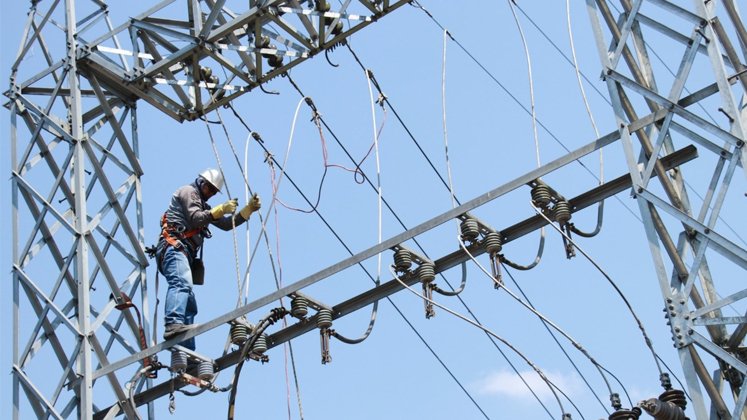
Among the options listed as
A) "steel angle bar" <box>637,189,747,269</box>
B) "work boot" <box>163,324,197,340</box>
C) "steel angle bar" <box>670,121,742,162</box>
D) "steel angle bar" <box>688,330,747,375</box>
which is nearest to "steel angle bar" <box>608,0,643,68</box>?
"steel angle bar" <box>670,121,742,162</box>

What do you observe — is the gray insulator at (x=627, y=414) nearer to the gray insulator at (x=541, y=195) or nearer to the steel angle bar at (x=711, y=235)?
the steel angle bar at (x=711, y=235)

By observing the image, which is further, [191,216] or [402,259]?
[191,216]

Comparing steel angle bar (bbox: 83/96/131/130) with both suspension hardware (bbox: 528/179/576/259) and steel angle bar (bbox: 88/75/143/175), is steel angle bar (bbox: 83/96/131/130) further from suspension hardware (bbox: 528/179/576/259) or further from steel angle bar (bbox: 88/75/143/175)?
suspension hardware (bbox: 528/179/576/259)

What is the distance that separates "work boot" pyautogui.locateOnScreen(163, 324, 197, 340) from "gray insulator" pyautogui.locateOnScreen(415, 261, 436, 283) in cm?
229

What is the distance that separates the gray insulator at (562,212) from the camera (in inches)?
436

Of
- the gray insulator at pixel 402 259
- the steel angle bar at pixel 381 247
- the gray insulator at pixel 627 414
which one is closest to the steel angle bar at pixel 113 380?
the steel angle bar at pixel 381 247

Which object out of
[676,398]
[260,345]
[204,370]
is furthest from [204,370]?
[676,398]

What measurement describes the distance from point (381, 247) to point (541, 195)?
1479 millimetres

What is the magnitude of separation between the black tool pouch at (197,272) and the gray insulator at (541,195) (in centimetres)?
375

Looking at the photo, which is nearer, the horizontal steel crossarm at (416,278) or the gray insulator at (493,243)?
the horizontal steel crossarm at (416,278)

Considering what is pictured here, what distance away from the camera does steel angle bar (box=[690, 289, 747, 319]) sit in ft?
30.2

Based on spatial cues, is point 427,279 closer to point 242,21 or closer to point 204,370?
point 204,370

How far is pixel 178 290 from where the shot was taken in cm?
1286

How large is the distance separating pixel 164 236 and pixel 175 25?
2.09 m
